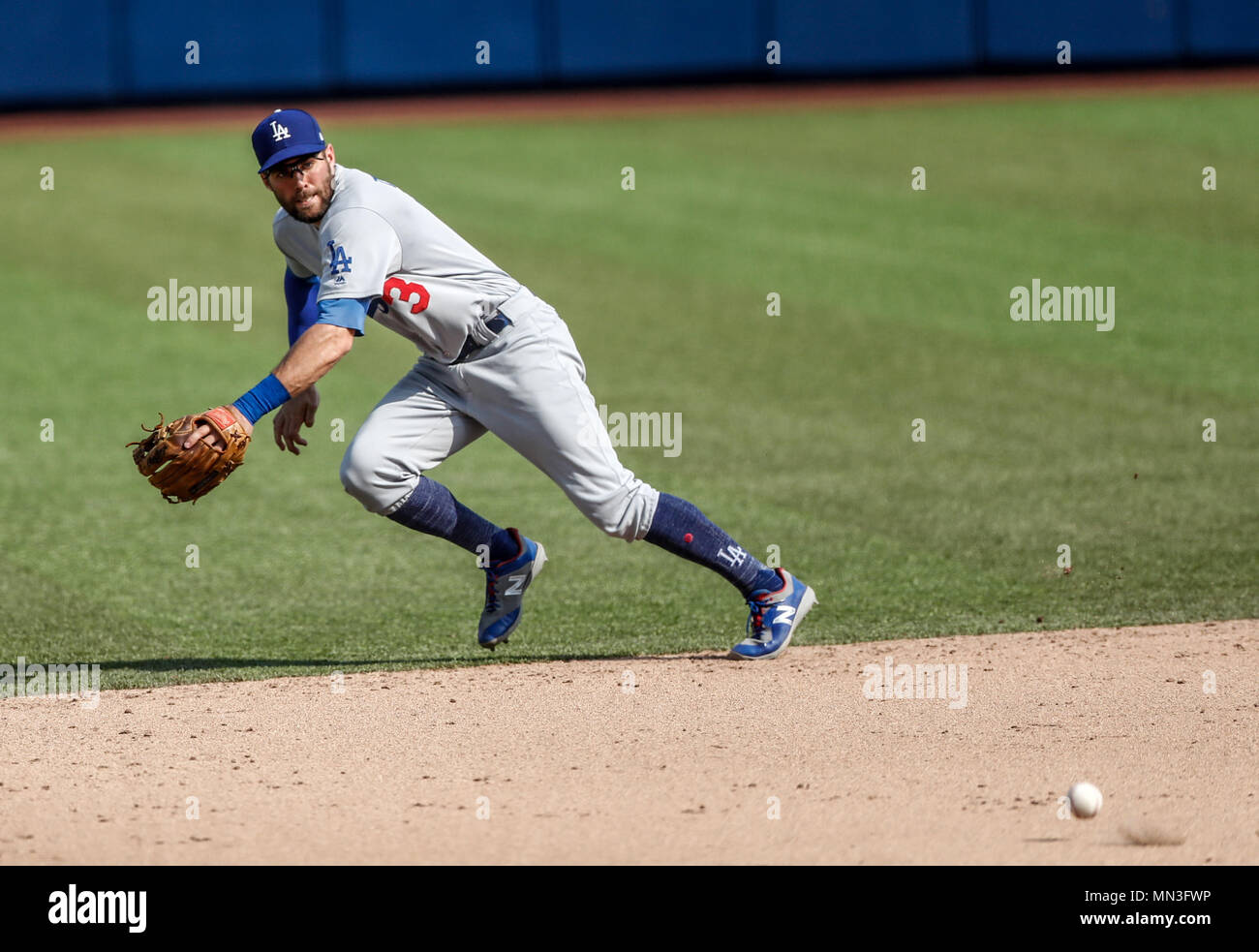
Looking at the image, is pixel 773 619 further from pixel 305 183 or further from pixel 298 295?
pixel 305 183

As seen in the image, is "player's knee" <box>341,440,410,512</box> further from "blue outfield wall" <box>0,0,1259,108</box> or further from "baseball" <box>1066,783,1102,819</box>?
"blue outfield wall" <box>0,0,1259,108</box>

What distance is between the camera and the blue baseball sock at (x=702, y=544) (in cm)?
572

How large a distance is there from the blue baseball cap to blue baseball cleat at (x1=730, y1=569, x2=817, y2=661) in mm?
2170

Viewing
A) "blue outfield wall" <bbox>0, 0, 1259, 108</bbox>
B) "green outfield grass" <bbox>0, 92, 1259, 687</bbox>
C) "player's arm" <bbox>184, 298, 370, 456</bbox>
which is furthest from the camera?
"blue outfield wall" <bbox>0, 0, 1259, 108</bbox>

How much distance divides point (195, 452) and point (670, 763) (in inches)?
69.4

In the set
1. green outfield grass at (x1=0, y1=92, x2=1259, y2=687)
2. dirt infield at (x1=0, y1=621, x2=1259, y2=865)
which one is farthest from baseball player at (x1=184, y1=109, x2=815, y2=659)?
green outfield grass at (x1=0, y1=92, x2=1259, y2=687)

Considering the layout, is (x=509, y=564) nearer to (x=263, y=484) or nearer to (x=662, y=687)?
(x=662, y=687)

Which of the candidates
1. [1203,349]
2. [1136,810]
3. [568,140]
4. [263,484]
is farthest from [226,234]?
[1136,810]

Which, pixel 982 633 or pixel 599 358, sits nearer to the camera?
pixel 982 633

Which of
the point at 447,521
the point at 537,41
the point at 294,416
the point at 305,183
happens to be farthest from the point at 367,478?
the point at 537,41

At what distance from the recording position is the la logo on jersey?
5.13 m

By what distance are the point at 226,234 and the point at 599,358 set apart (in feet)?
17.3

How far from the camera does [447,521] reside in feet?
19.2

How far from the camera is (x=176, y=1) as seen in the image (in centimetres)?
1911
